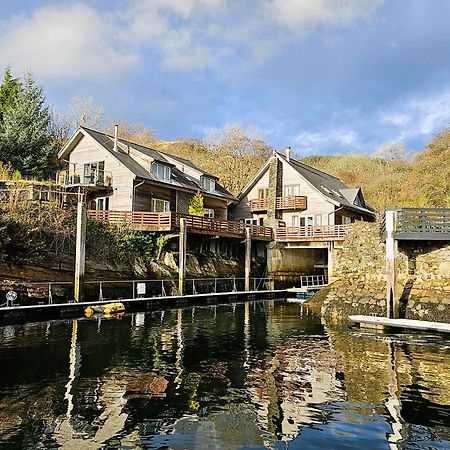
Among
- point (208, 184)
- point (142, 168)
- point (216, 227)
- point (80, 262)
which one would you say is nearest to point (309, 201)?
point (208, 184)

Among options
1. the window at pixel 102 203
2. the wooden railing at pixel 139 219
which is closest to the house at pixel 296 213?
the wooden railing at pixel 139 219

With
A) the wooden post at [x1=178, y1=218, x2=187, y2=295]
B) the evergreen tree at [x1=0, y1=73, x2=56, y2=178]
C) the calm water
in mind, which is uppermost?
the evergreen tree at [x1=0, y1=73, x2=56, y2=178]

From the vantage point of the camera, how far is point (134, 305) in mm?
26266

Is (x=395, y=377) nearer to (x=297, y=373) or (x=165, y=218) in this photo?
(x=297, y=373)

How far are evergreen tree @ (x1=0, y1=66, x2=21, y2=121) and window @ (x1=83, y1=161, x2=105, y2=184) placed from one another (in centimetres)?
1164

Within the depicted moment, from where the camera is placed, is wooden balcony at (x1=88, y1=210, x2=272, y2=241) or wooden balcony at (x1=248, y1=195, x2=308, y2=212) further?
wooden balcony at (x1=248, y1=195, x2=308, y2=212)

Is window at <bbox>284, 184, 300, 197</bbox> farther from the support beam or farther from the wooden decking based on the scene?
the support beam

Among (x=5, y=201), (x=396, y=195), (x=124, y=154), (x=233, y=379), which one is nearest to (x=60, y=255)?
(x=5, y=201)

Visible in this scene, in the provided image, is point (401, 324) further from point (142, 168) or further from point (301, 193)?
point (301, 193)

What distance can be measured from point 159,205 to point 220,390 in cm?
2790

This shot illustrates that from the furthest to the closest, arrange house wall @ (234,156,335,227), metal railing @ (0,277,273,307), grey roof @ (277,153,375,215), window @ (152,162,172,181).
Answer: grey roof @ (277,153,375,215) → house wall @ (234,156,335,227) → window @ (152,162,172,181) → metal railing @ (0,277,273,307)

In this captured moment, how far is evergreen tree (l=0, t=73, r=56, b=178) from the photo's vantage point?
128 ft

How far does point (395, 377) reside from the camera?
12.0 metres

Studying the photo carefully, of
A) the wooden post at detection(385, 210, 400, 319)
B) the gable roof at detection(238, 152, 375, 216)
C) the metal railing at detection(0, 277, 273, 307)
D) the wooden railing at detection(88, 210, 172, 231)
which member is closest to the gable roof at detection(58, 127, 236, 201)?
the wooden railing at detection(88, 210, 172, 231)
